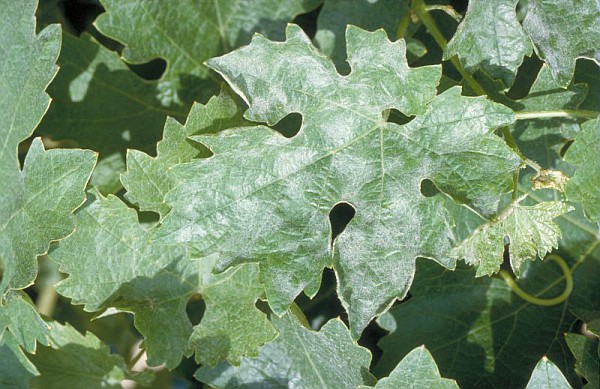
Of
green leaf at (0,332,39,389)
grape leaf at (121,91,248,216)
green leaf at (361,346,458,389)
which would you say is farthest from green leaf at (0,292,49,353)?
green leaf at (361,346,458,389)

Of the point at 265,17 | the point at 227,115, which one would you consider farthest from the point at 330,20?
the point at 227,115

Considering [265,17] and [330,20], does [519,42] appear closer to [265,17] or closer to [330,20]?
[330,20]

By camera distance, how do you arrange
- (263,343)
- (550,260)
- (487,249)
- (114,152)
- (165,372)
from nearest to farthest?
(487,249), (263,343), (550,260), (114,152), (165,372)

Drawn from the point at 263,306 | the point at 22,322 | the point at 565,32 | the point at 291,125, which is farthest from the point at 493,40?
the point at 22,322

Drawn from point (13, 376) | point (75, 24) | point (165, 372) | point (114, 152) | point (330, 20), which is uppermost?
point (330, 20)

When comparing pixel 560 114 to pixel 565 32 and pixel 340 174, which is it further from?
pixel 340 174

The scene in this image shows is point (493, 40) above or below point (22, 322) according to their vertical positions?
above
